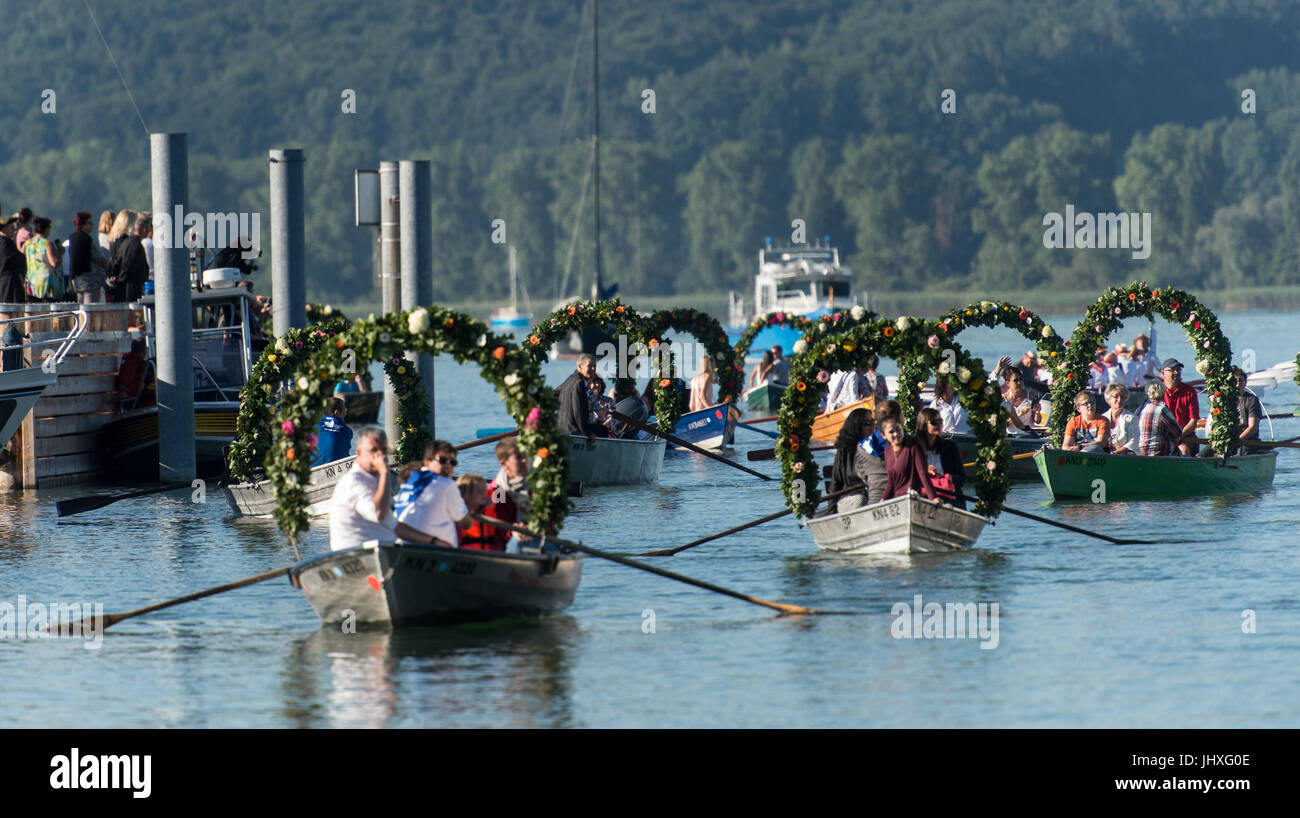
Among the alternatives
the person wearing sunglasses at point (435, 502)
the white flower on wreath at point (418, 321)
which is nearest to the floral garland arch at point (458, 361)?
the white flower on wreath at point (418, 321)

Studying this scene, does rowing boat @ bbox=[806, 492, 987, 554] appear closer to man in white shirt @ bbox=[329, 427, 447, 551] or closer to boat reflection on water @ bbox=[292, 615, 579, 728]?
boat reflection on water @ bbox=[292, 615, 579, 728]

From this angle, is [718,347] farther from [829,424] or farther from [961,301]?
[961,301]

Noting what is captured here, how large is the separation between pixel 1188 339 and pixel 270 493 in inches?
486

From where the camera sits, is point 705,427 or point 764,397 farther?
point 764,397

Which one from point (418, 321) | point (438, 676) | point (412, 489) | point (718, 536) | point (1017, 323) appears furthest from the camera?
point (1017, 323)

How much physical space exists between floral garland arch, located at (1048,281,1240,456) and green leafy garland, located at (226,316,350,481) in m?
10.1

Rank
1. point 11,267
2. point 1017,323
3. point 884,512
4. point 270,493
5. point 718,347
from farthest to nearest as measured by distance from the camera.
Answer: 1. point 718,347
2. point 1017,323
3. point 11,267
4. point 270,493
5. point 884,512

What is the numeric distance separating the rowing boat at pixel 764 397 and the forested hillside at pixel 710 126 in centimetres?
7074

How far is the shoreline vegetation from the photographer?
361ft

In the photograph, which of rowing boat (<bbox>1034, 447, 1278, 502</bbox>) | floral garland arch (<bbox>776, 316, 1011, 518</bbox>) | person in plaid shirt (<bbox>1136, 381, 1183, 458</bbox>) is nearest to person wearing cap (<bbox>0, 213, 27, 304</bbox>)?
floral garland arch (<bbox>776, 316, 1011, 518</bbox>)

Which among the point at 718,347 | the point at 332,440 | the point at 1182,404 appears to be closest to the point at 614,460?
the point at 332,440

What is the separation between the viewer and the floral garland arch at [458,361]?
16.2 meters

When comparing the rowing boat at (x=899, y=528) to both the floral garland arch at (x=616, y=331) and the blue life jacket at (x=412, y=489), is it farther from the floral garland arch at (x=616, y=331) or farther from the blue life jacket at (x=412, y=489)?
the floral garland arch at (x=616, y=331)

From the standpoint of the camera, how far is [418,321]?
16203mm
